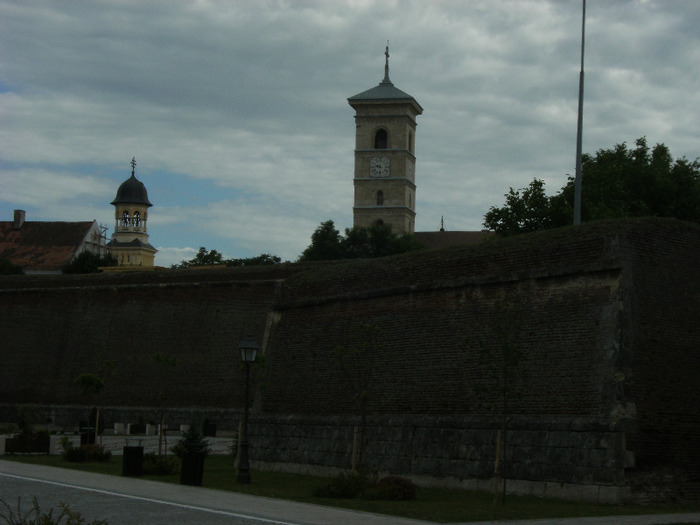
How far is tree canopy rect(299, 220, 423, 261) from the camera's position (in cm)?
8244

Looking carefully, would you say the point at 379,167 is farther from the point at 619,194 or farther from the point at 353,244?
the point at 619,194

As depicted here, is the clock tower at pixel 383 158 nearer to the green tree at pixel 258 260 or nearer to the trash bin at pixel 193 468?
the green tree at pixel 258 260

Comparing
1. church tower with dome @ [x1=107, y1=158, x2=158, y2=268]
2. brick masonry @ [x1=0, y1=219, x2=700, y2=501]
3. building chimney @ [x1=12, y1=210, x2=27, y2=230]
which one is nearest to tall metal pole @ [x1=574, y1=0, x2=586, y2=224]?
brick masonry @ [x1=0, y1=219, x2=700, y2=501]

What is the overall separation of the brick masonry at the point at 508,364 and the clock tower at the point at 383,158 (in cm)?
7895

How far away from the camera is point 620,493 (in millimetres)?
16906

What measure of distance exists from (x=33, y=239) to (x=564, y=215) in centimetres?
6504

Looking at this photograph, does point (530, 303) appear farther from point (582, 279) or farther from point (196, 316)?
point (196, 316)

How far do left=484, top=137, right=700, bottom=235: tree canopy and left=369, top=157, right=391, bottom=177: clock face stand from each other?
2573 inches

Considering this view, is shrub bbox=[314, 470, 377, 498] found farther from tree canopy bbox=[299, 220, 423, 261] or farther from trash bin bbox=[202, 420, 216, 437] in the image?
tree canopy bbox=[299, 220, 423, 261]

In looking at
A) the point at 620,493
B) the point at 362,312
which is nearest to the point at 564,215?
the point at 362,312

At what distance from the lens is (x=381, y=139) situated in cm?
10988

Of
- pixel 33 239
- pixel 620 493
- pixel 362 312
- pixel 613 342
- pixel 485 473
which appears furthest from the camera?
pixel 33 239

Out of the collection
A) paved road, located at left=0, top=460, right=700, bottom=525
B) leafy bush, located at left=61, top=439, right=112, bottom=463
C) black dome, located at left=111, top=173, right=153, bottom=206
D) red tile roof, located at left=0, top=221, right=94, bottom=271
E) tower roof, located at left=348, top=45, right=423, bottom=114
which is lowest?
leafy bush, located at left=61, top=439, right=112, bottom=463

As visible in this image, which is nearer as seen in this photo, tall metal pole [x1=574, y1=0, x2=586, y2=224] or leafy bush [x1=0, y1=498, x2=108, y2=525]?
leafy bush [x1=0, y1=498, x2=108, y2=525]
